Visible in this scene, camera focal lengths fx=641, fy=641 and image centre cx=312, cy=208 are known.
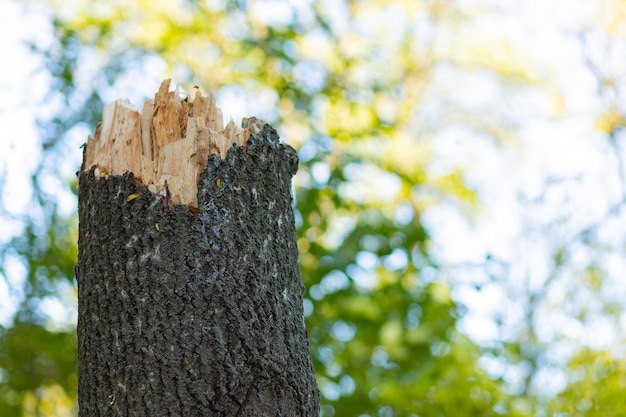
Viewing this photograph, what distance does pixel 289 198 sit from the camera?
66.1 inches

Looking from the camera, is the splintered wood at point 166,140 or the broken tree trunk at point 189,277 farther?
the splintered wood at point 166,140

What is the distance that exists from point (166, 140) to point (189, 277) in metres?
0.42

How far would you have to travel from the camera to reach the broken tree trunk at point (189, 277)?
4.45 feet

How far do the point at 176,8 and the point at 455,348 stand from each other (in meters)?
4.50

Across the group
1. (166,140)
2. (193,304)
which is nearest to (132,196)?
(166,140)

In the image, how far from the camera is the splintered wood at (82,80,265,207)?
61.0 inches

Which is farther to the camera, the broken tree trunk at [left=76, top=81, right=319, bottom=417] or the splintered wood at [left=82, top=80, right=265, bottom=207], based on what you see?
the splintered wood at [left=82, top=80, right=265, bottom=207]

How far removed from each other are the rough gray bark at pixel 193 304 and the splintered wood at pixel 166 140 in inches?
1.3

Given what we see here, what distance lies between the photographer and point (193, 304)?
1.39 m

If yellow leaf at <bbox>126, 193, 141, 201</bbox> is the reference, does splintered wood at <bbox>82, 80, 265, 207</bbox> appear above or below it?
above

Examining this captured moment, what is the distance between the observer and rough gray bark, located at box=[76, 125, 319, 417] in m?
1.35

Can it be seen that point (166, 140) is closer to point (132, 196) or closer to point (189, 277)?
point (132, 196)

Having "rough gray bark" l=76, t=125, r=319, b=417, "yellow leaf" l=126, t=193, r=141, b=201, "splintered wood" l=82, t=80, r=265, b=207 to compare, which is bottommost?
"rough gray bark" l=76, t=125, r=319, b=417

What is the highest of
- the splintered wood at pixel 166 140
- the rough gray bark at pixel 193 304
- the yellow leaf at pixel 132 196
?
the splintered wood at pixel 166 140
